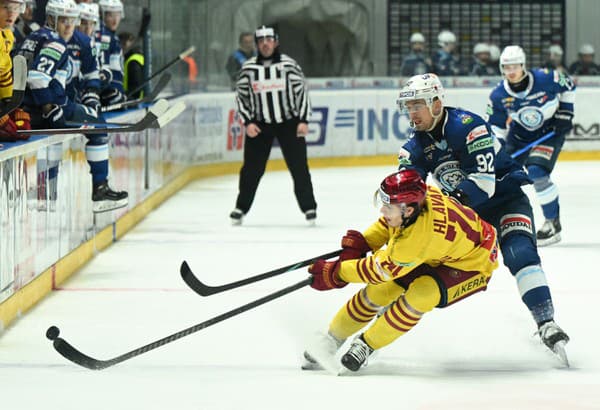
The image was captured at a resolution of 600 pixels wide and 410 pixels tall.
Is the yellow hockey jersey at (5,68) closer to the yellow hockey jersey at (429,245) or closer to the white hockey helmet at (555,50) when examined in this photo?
the yellow hockey jersey at (429,245)

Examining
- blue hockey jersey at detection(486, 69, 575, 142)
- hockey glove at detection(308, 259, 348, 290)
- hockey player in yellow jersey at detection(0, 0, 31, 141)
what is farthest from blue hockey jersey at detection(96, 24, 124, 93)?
hockey glove at detection(308, 259, 348, 290)

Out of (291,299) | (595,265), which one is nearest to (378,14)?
(595,265)

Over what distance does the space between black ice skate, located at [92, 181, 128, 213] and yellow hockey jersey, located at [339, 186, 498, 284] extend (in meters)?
3.11

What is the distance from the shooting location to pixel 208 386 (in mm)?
4430

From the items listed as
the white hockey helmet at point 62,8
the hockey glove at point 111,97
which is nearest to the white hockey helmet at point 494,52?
the hockey glove at point 111,97

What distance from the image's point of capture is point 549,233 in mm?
8125

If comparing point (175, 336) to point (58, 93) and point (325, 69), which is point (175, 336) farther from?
point (325, 69)

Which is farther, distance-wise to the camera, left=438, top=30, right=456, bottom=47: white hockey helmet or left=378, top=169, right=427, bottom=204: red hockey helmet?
left=438, top=30, right=456, bottom=47: white hockey helmet

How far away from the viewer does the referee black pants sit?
9.04 meters

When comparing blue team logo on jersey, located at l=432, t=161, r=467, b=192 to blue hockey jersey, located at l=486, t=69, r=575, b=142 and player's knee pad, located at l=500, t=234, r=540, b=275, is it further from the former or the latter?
blue hockey jersey, located at l=486, t=69, r=575, b=142

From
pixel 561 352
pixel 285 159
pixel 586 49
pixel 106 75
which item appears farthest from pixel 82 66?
pixel 586 49

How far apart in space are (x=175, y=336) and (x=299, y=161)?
14.9 ft

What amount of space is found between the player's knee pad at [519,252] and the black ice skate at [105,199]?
117 inches

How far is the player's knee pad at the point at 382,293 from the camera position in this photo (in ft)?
15.3
